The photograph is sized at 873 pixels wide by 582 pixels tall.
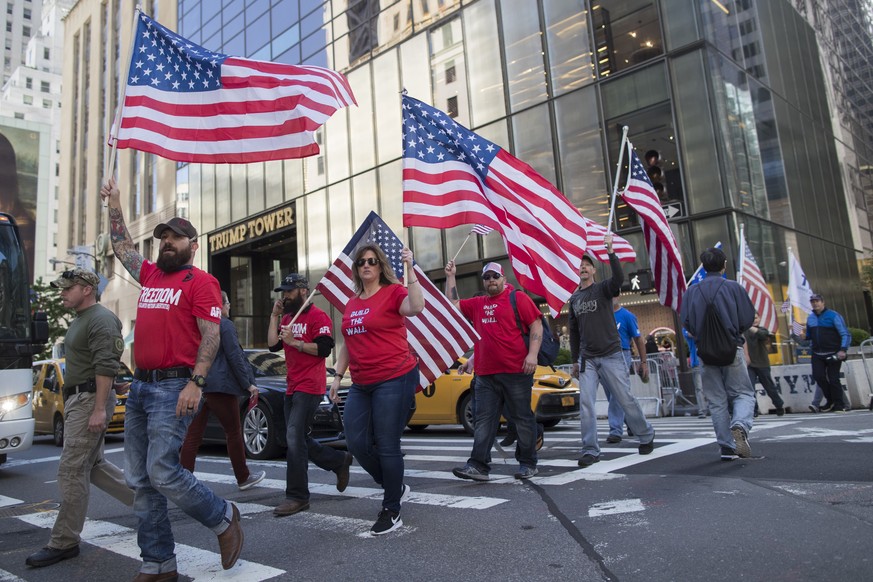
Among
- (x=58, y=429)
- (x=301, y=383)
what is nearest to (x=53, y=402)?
(x=58, y=429)

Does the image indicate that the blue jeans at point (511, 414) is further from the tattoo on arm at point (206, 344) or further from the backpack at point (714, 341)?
the tattoo on arm at point (206, 344)

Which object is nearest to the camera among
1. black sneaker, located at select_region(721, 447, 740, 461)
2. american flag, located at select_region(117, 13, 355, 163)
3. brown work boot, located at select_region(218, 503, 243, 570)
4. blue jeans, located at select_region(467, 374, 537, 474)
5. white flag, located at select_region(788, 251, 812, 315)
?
brown work boot, located at select_region(218, 503, 243, 570)

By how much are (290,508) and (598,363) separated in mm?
3258

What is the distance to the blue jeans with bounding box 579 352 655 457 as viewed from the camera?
625 centimetres

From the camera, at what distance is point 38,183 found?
7369 cm

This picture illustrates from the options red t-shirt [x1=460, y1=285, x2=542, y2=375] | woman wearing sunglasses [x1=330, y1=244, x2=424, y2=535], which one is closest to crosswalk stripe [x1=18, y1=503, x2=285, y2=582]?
woman wearing sunglasses [x1=330, y1=244, x2=424, y2=535]

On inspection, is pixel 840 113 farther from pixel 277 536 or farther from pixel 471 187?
pixel 277 536

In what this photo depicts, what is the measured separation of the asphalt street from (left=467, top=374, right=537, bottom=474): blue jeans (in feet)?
0.92

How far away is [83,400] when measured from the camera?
14.0ft

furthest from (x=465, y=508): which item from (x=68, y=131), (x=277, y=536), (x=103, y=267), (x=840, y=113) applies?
(x=68, y=131)

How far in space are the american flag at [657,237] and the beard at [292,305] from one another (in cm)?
435

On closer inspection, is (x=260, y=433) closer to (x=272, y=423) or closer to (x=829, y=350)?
(x=272, y=423)

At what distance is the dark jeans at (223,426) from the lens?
579cm

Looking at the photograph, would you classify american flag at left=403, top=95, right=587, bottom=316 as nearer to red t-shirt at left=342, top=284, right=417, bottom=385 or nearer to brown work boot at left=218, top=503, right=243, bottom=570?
red t-shirt at left=342, top=284, right=417, bottom=385
